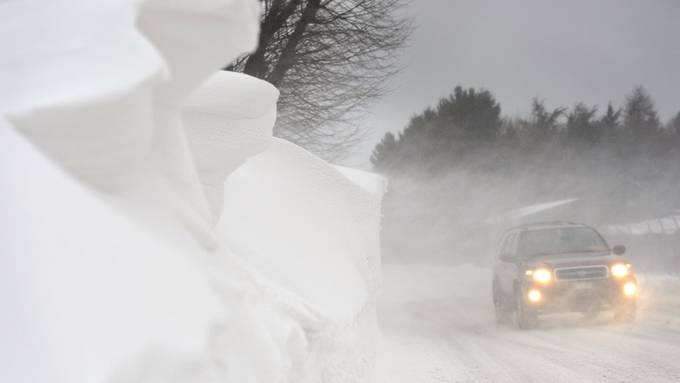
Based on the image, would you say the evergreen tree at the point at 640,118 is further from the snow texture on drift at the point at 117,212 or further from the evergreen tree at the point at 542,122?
the snow texture on drift at the point at 117,212

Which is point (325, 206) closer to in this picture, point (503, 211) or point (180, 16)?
point (180, 16)

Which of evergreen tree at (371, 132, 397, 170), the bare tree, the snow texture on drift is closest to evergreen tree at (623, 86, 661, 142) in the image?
evergreen tree at (371, 132, 397, 170)

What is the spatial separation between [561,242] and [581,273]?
1183 millimetres

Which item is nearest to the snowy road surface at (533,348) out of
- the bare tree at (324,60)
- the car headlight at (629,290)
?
the car headlight at (629,290)

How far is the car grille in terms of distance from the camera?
38.5 feet

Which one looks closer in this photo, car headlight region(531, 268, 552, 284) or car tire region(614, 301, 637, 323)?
car headlight region(531, 268, 552, 284)

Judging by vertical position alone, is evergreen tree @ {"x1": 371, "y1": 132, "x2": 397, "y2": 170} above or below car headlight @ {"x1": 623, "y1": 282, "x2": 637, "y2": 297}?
below

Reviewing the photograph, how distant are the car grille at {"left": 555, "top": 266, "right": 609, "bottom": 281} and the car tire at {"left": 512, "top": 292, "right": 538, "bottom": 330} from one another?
62 cm

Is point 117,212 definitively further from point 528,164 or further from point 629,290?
point 528,164

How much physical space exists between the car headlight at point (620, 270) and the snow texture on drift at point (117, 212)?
9660 millimetres

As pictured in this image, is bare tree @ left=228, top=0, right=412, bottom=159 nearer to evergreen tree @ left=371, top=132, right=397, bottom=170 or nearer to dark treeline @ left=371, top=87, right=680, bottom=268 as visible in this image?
dark treeline @ left=371, top=87, right=680, bottom=268

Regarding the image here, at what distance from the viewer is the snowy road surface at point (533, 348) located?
25.1ft

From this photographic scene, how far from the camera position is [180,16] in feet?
7.46

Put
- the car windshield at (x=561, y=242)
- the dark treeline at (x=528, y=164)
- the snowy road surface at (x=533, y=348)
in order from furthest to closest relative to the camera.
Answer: the dark treeline at (x=528, y=164) → the car windshield at (x=561, y=242) → the snowy road surface at (x=533, y=348)
